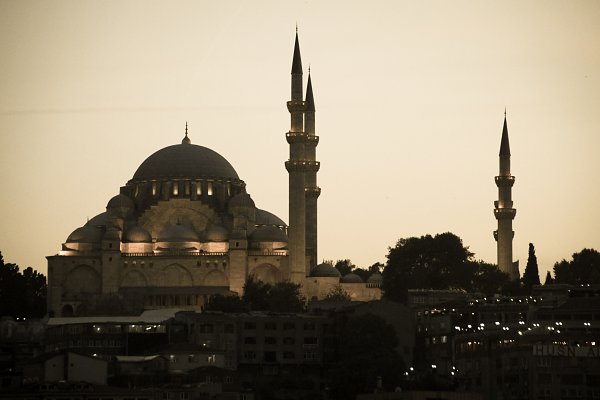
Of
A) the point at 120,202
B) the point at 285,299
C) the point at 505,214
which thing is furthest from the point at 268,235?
the point at 505,214

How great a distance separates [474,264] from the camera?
5281 inches

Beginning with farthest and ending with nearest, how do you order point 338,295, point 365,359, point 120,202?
point 120,202 < point 338,295 < point 365,359

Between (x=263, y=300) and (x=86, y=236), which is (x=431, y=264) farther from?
(x=86, y=236)

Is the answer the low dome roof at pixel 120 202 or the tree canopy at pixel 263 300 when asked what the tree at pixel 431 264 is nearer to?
the tree canopy at pixel 263 300

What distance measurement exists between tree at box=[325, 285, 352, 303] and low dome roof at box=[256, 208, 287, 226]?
35.1 ft

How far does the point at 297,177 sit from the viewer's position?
130 meters

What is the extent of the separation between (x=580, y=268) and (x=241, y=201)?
20809mm

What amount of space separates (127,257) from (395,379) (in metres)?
37.0

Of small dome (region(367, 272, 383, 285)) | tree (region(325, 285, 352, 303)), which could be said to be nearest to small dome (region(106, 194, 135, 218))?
tree (region(325, 285, 352, 303))

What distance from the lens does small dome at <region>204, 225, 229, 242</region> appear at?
443 ft

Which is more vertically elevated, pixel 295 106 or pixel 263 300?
pixel 295 106

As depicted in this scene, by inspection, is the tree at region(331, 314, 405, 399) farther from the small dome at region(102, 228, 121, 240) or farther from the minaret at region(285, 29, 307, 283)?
the small dome at region(102, 228, 121, 240)

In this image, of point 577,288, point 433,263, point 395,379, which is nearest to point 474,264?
point 433,263

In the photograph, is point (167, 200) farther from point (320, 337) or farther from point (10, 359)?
point (10, 359)
